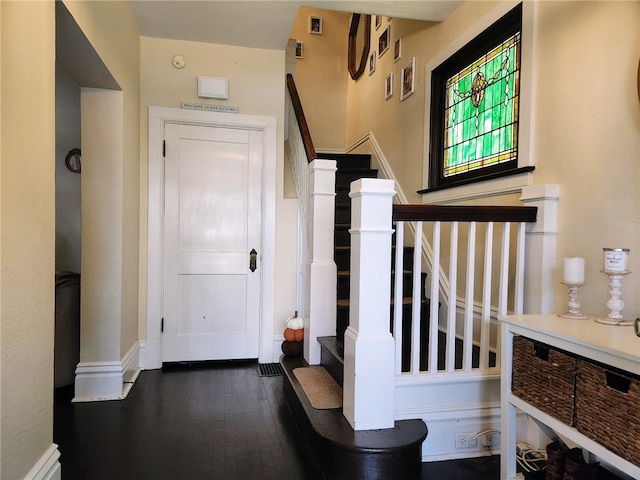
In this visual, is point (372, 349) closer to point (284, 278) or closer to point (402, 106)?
point (284, 278)

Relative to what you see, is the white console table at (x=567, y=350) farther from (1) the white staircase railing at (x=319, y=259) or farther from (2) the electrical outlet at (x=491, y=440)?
(1) the white staircase railing at (x=319, y=259)

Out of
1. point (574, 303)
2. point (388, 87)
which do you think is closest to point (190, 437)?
point (574, 303)

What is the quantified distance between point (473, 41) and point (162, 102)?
2360 mm

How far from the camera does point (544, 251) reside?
1969 millimetres

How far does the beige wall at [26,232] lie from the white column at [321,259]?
1519mm

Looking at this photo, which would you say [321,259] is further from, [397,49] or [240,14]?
[397,49]

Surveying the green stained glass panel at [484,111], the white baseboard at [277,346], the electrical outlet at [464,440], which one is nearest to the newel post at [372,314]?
the electrical outlet at [464,440]

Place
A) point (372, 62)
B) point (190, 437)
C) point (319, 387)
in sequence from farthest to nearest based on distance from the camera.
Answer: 1. point (372, 62)
2. point (319, 387)
3. point (190, 437)

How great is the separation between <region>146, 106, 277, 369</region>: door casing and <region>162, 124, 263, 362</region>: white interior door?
5cm

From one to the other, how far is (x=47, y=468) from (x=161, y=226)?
6.42 ft

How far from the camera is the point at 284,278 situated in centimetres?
341

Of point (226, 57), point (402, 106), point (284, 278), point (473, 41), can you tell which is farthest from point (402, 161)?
point (226, 57)

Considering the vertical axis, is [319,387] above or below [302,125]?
below

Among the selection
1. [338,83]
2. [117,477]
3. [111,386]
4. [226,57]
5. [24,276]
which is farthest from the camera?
[338,83]
